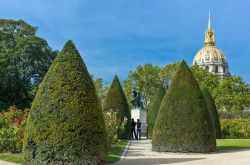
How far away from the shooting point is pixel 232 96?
6594cm

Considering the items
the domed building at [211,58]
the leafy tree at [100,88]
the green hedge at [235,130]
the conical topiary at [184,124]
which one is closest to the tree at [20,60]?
the leafy tree at [100,88]

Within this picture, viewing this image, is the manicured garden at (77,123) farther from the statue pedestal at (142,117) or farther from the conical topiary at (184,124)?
the statue pedestal at (142,117)

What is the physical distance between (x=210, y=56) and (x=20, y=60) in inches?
3446

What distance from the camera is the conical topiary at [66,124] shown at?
35.2 feet

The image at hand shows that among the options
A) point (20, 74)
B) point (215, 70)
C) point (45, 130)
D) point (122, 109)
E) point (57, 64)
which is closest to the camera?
point (45, 130)

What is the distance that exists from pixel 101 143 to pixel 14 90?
4022 centimetres

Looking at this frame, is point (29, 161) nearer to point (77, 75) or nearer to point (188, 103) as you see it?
point (77, 75)

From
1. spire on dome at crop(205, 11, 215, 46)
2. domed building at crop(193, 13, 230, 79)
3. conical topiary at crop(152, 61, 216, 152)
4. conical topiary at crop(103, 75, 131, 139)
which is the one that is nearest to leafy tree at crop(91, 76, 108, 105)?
conical topiary at crop(103, 75, 131, 139)

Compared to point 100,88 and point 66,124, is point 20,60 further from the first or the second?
point 66,124

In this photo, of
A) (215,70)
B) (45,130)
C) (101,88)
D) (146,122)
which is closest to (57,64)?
(45,130)

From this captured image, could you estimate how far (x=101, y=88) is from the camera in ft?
185

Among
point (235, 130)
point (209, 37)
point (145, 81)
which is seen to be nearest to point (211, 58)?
point (209, 37)

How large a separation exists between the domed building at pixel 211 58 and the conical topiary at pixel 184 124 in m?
107

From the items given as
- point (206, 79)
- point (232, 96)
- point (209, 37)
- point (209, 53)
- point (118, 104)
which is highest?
point (209, 37)
